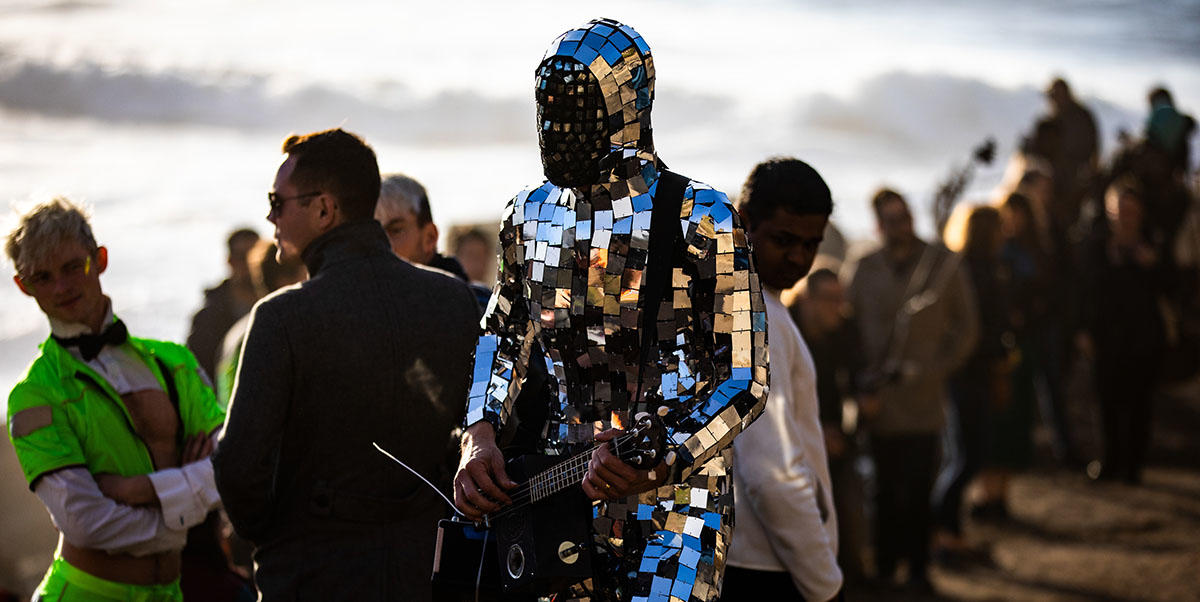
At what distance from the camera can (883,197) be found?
23.1 ft

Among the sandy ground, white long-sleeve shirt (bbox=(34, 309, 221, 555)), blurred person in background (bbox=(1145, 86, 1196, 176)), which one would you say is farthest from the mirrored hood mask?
blurred person in background (bbox=(1145, 86, 1196, 176))

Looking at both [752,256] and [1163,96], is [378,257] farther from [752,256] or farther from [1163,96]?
[1163,96]

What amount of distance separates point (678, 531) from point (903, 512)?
16.4 ft

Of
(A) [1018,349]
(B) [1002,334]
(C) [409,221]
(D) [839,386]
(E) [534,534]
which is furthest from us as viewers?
(A) [1018,349]

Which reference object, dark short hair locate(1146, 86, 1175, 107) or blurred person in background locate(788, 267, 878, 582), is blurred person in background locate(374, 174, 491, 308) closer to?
blurred person in background locate(788, 267, 878, 582)

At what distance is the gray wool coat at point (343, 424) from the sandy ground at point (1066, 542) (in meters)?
4.16

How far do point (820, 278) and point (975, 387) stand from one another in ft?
6.60

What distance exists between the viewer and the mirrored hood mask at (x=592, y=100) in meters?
2.58

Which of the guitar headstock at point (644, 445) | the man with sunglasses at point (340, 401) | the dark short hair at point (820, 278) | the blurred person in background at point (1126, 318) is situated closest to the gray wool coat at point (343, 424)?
the man with sunglasses at point (340, 401)

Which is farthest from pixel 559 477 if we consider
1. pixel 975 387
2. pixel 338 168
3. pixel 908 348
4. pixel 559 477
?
pixel 975 387

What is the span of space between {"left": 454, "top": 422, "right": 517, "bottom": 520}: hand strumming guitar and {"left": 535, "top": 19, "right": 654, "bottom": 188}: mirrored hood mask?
1.97 ft

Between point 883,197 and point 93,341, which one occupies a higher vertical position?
point 883,197

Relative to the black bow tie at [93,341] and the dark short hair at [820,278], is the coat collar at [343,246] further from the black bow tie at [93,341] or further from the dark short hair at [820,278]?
the dark short hair at [820,278]

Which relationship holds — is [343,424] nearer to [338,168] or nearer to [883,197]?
[338,168]
